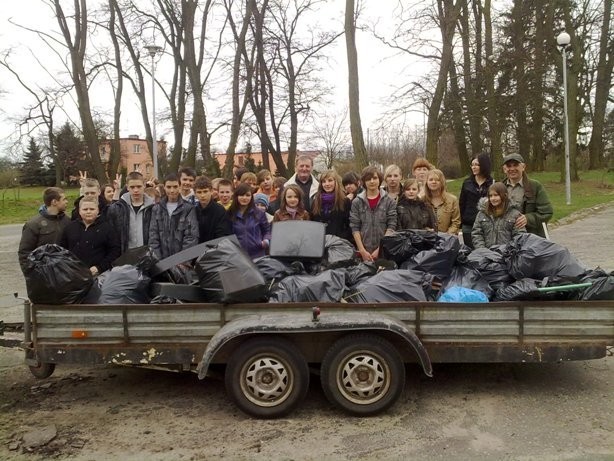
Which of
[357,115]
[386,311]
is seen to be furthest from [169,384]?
[357,115]

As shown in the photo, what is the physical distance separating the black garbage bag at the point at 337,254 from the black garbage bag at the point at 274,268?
→ 0.27m

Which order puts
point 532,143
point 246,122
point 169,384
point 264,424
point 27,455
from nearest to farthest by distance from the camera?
point 27,455, point 264,424, point 169,384, point 246,122, point 532,143

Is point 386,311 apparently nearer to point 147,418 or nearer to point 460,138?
point 147,418

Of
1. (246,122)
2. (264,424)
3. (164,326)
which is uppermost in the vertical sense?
(246,122)

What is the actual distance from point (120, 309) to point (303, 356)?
55.2 inches

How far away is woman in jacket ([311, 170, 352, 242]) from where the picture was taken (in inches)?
225

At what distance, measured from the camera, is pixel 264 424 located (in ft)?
12.6

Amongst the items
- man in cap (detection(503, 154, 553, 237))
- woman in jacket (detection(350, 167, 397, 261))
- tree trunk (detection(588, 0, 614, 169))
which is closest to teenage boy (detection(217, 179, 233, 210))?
woman in jacket (detection(350, 167, 397, 261))

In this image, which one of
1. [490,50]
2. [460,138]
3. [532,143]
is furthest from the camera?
[532,143]

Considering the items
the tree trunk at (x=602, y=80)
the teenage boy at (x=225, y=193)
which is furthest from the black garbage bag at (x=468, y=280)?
the tree trunk at (x=602, y=80)

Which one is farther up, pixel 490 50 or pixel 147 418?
pixel 490 50

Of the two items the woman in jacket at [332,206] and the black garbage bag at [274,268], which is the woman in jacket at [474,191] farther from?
the black garbage bag at [274,268]

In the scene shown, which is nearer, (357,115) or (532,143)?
(357,115)

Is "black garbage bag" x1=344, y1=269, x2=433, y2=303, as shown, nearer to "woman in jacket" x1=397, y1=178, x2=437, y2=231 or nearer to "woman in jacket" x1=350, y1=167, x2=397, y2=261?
"woman in jacket" x1=350, y1=167, x2=397, y2=261
